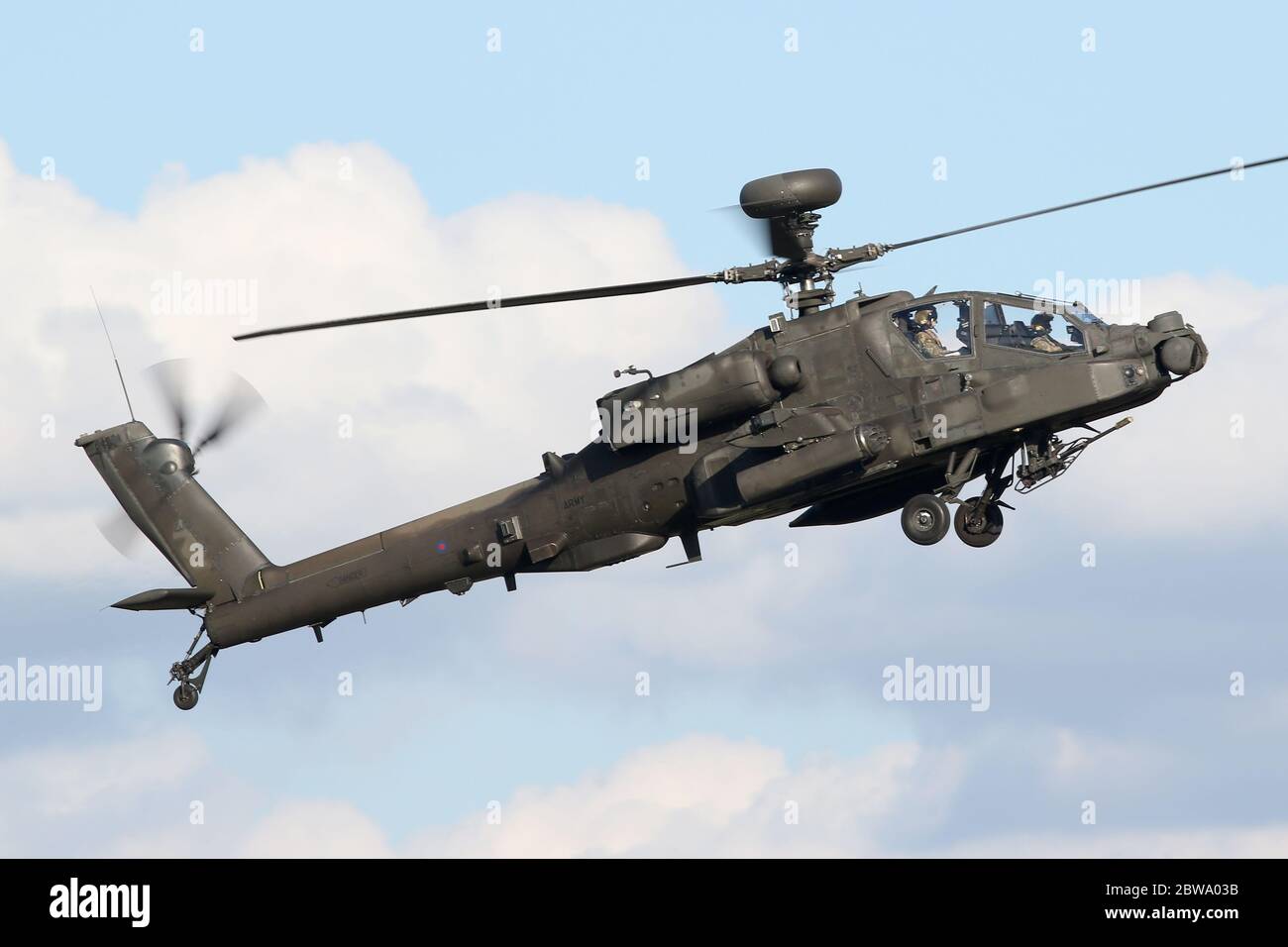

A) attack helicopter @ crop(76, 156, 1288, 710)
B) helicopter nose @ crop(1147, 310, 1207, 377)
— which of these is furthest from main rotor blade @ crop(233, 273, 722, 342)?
helicopter nose @ crop(1147, 310, 1207, 377)

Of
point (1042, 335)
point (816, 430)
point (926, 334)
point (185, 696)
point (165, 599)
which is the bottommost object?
point (185, 696)

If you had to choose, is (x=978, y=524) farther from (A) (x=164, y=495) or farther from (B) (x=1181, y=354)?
(A) (x=164, y=495)

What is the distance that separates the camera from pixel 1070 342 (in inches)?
1086

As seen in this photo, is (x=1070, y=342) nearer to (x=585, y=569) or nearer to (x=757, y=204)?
(x=757, y=204)

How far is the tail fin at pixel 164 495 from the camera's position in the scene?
3316cm

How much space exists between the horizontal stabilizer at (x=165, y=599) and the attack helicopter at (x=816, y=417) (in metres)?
3.43

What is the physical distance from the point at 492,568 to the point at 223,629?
4890 mm

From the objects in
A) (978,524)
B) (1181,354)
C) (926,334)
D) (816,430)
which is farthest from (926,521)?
(1181,354)

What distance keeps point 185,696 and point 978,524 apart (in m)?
13.1

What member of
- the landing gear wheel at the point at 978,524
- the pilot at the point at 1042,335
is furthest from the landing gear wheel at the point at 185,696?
the pilot at the point at 1042,335

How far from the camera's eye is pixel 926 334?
27.9 m

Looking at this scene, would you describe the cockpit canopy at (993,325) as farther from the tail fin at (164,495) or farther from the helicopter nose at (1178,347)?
the tail fin at (164,495)
